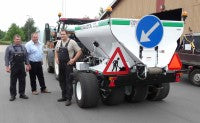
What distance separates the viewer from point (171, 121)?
6.34m

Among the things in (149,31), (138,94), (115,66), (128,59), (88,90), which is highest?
(149,31)

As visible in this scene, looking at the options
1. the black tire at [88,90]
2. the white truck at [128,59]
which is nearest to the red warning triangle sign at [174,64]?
the white truck at [128,59]

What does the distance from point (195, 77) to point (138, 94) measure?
3939 mm

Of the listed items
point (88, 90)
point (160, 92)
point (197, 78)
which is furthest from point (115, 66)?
point (197, 78)

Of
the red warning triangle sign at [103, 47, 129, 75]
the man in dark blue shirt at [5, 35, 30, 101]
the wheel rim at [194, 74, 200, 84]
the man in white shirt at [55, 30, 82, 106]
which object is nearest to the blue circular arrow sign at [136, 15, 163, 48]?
the red warning triangle sign at [103, 47, 129, 75]

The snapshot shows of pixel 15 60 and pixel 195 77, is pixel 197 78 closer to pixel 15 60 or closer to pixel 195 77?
pixel 195 77

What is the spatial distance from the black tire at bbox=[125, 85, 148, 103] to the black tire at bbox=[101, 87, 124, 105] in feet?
1.18

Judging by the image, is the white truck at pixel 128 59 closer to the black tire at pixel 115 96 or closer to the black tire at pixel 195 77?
the black tire at pixel 115 96

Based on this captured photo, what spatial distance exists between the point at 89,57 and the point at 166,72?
2.17m

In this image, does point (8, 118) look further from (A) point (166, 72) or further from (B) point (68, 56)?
(A) point (166, 72)

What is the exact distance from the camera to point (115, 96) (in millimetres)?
7410

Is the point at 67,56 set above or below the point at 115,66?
above

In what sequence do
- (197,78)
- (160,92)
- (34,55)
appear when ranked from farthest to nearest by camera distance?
(197,78) < (34,55) < (160,92)

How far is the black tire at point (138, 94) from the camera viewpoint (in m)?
7.68
